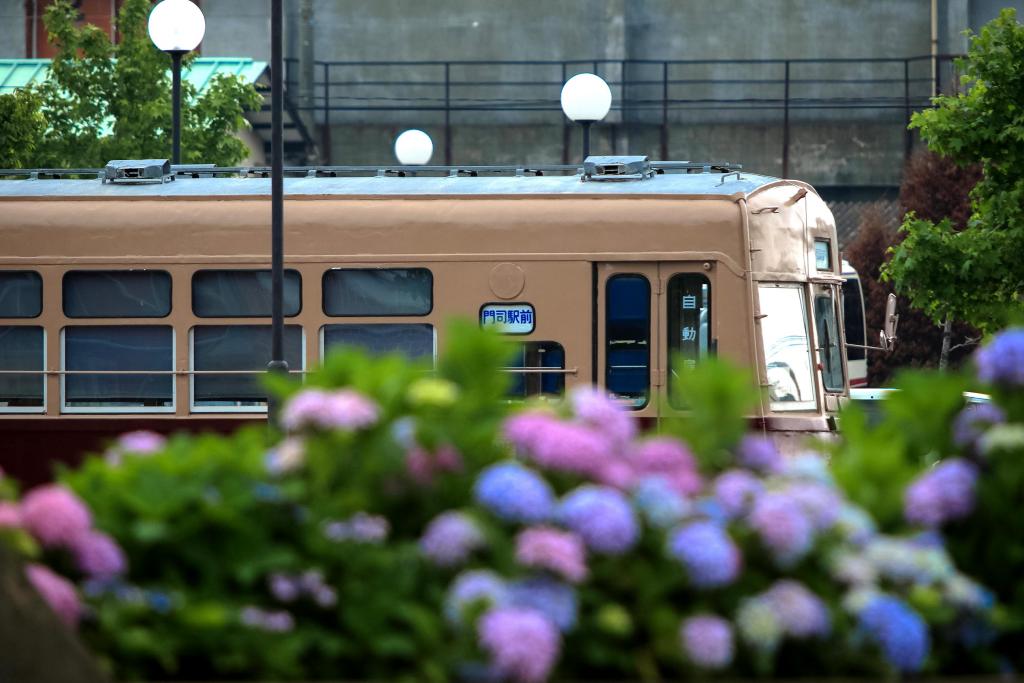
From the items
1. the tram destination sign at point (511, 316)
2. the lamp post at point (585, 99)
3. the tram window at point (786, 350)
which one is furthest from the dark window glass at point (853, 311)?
the tram destination sign at point (511, 316)

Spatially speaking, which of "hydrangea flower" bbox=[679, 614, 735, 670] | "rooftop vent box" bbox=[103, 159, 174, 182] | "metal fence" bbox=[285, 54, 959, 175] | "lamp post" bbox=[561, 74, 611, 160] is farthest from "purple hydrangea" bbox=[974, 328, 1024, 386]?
"metal fence" bbox=[285, 54, 959, 175]

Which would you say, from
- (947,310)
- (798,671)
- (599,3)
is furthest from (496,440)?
(599,3)

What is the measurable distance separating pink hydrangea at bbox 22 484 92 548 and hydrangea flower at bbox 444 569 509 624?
0.91 meters

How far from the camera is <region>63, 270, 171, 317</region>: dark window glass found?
15.5m

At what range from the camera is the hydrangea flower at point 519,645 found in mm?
4383

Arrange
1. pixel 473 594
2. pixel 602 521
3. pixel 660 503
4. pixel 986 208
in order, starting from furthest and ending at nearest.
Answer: pixel 986 208, pixel 660 503, pixel 602 521, pixel 473 594

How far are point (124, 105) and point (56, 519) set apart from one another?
22.4m

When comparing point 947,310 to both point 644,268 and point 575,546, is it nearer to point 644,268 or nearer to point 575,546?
point 644,268

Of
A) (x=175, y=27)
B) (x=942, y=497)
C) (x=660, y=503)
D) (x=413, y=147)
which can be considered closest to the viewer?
(x=660, y=503)

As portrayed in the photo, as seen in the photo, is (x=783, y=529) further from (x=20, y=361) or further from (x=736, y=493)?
(x=20, y=361)

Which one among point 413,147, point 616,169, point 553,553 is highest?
point 413,147

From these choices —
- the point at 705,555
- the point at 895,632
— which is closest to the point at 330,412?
the point at 705,555

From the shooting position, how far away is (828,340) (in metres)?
15.9

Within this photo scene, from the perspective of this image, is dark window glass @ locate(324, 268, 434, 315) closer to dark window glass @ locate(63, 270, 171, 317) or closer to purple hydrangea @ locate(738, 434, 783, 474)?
dark window glass @ locate(63, 270, 171, 317)
